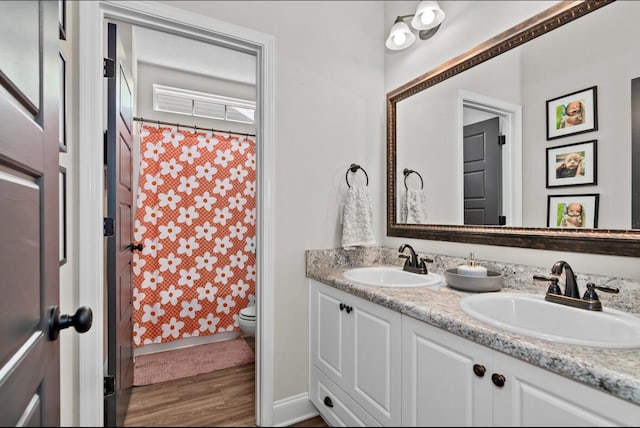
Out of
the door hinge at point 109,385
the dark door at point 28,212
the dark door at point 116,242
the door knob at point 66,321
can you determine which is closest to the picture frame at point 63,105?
the dark door at point 116,242

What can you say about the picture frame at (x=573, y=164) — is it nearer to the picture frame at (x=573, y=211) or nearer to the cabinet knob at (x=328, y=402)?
the picture frame at (x=573, y=211)

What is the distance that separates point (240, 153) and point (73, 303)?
1.84 meters

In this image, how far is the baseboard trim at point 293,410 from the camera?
1708mm

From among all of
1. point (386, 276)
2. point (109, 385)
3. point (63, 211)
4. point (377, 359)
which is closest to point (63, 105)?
point (63, 211)

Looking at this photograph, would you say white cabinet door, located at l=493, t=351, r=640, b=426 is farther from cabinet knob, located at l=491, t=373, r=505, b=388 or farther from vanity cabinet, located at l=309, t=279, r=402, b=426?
vanity cabinet, located at l=309, t=279, r=402, b=426

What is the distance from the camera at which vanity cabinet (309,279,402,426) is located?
4.00ft

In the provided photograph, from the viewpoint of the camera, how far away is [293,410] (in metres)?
1.74

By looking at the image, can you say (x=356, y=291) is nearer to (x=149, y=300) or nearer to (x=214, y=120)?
(x=149, y=300)

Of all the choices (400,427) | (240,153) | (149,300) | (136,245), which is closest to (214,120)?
(240,153)

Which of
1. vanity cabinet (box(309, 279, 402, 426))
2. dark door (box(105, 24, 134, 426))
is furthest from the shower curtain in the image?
vanity cabinet (box(309, 279, 402, 426))

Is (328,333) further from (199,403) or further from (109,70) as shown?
(109,70)

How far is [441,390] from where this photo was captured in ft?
3.31

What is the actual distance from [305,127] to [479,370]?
1373 millimetres

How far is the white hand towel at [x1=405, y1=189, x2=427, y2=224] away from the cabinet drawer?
3.16 ft
